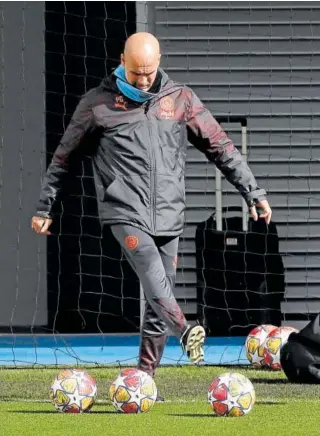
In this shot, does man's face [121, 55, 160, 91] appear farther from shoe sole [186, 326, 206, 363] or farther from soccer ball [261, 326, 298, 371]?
soccer ball [261, 326, 298, 371]

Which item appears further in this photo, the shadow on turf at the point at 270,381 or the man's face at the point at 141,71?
the shadow on turf at the point at 270,381

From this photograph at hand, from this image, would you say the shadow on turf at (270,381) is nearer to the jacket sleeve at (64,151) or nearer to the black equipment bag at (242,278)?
the jacket sleeve at (64,151)

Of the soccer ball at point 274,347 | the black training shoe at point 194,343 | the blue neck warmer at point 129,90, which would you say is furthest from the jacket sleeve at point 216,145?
the soccer ball at point 274,347

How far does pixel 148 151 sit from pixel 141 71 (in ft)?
1.46

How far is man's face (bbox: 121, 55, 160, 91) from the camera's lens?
7.50 meters

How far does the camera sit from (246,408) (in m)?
6.92

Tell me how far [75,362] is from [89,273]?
9.93ft

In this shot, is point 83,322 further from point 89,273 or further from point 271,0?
point 271,0

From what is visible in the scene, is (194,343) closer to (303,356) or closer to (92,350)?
(303,356)

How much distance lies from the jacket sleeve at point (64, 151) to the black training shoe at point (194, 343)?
1375mm

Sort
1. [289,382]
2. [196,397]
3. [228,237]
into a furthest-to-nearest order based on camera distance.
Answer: [228,237], [289,382], [196,397]

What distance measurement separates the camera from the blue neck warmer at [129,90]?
7.60m

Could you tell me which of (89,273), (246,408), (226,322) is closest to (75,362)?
(226,322)

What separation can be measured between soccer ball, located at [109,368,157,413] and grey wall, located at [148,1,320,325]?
6131 millimetres
